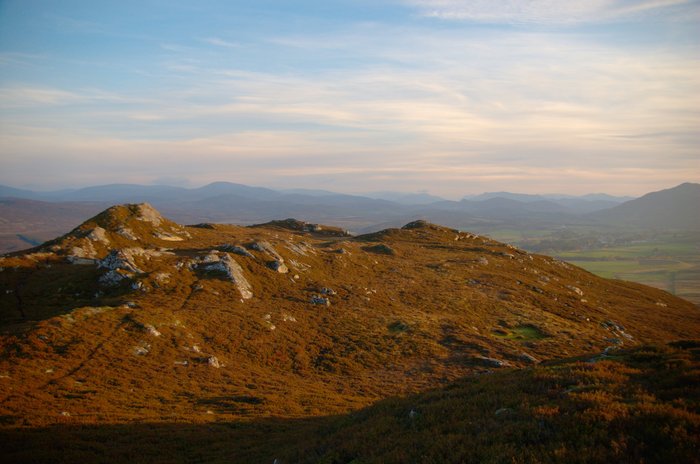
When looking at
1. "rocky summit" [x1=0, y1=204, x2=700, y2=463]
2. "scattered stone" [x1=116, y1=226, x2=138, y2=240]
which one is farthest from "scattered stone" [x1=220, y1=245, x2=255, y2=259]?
"scattered stone" [x1=116, y1=226, x2=138, y2=240]

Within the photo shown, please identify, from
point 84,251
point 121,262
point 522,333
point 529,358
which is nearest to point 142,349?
point 121,262

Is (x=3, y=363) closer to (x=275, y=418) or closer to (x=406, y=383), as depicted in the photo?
(x=275, y=418)

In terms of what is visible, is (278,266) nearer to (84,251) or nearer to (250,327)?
(250,327)

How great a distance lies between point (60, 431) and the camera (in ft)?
72.5

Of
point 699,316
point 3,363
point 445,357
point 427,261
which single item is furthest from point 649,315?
point 3,363

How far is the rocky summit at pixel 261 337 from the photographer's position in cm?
2280

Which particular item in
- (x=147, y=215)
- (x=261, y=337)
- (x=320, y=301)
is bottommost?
(x=261, y=337)

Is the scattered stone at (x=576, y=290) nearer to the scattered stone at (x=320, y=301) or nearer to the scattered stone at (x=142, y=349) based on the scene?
the scattered stone at (x=320, y=301)

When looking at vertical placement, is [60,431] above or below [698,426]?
below

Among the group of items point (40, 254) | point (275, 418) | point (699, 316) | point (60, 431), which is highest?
point (40, 254)

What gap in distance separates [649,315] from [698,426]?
97.1 metres

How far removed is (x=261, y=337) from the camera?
4681cm

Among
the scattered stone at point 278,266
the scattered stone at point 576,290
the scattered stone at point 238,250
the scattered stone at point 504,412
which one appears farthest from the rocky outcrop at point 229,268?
the scattered stone at point 576,290

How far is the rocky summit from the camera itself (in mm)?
22797
